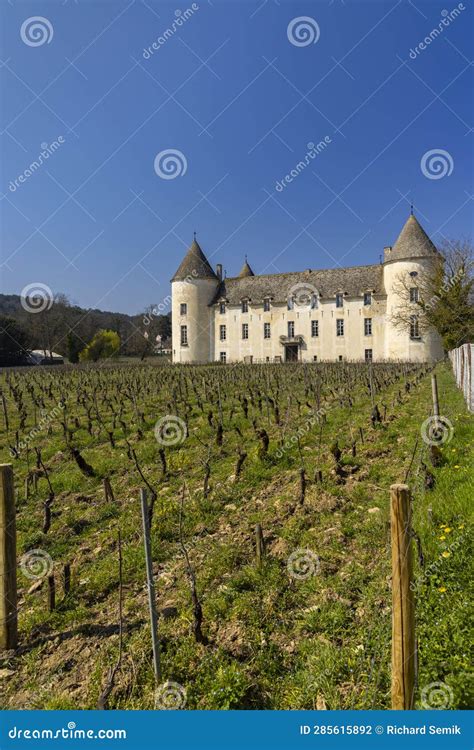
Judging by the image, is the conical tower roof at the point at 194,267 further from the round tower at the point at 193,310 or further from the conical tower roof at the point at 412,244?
the conical tower roof at the point at 412,244

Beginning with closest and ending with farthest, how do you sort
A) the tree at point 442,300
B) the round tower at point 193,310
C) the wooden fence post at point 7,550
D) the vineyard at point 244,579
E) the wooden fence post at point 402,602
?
the wooden fence post at point 402,602, the vineyard at point 244,579, the wooden fence post at point 7,550, the tree at point 442,300, the round tower at point 193,310

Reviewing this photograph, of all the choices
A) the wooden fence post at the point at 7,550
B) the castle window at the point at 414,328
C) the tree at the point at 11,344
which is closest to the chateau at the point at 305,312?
the castle window at the point at 414,328

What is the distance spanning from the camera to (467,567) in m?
3.63

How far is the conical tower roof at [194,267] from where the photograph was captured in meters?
49.9

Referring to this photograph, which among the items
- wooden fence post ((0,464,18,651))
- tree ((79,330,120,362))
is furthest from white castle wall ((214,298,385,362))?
wooden fence post ((0,464,18,651))

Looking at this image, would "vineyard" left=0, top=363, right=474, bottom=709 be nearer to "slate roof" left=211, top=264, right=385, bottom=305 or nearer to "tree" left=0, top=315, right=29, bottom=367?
"slate roof" left=211, top=264, right=385, bottom=305

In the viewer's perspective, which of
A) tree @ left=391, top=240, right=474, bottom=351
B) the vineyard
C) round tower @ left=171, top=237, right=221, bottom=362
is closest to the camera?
the vineyard

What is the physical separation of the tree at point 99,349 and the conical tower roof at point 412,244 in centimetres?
3981

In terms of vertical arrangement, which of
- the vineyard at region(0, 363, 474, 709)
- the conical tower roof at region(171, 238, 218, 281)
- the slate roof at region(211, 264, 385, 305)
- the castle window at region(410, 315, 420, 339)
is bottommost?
the vineyard at region(0, 363, 474, 709)

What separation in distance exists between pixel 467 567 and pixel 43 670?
3.73 metres

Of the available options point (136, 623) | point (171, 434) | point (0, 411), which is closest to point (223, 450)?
point (171, 434)

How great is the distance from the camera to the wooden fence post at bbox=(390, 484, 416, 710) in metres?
2.42

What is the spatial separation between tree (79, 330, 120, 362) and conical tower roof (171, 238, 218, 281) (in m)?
16.5

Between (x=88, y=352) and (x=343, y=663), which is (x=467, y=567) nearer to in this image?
(x=343, y=663)
